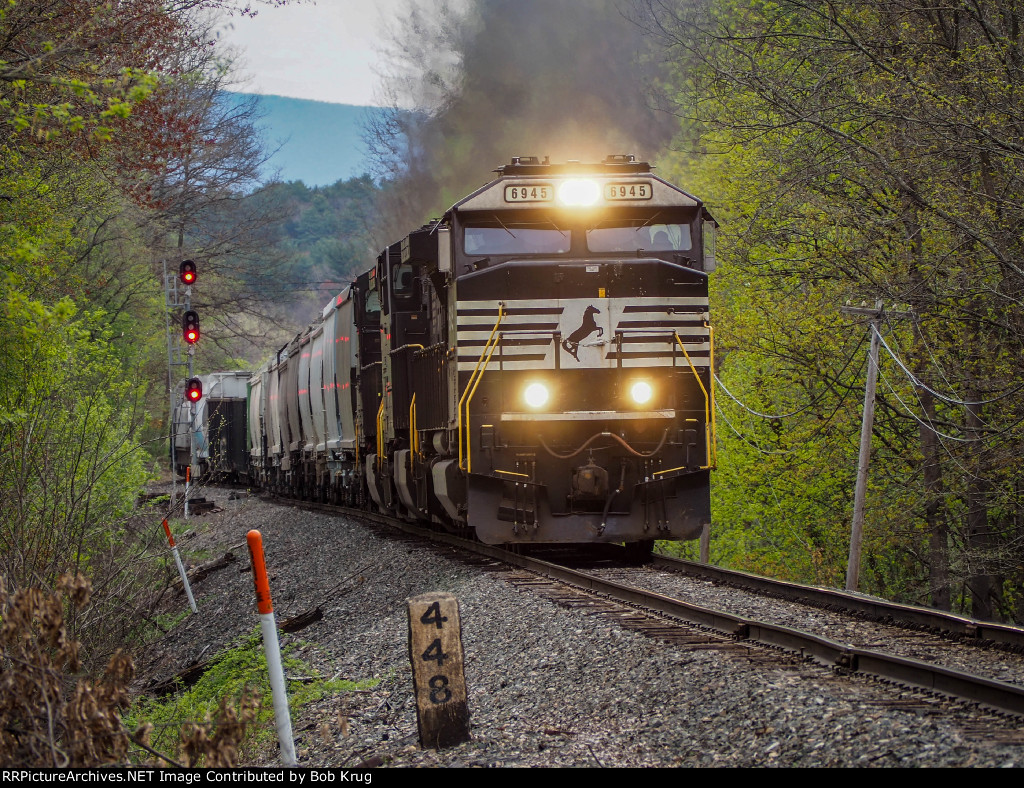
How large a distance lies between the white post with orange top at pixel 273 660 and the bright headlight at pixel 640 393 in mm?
5434

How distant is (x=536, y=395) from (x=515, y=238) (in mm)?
1558

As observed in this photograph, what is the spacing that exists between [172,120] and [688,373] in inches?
411

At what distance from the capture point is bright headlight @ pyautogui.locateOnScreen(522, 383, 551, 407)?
33.5 ft

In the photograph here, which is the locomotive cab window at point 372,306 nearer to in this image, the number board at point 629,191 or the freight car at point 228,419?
the number board at point 629,191

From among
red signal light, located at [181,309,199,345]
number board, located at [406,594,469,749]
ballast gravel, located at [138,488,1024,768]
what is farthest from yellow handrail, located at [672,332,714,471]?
red signal light, located at [181,309,199,345]

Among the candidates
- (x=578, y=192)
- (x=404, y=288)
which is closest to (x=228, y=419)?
(x=404, y=288)

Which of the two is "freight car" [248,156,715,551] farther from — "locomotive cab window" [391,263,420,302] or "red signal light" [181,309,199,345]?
"red signal light" [181,309,199,345]

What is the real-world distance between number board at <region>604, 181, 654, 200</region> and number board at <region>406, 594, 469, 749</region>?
5.98 metres

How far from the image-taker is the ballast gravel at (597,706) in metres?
4.61

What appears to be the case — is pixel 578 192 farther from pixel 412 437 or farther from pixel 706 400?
pixel 412 437

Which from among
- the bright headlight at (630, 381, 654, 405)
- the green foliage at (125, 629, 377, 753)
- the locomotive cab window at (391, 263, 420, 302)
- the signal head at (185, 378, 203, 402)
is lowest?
the green foliage at (125, 629, 377, 753)

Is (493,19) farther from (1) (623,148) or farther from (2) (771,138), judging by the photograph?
(2) (771,138)

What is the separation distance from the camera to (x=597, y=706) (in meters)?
5.73
